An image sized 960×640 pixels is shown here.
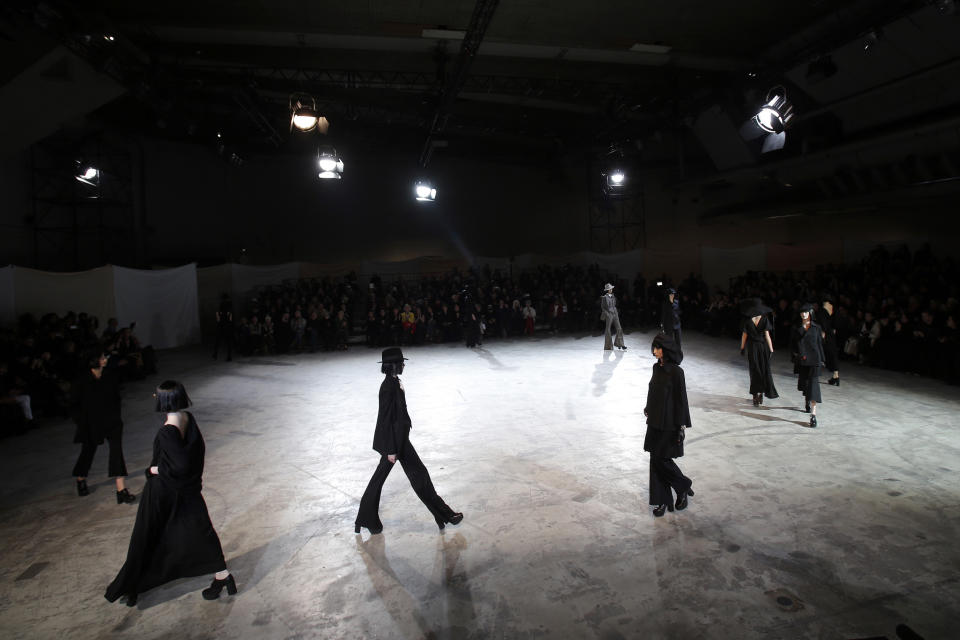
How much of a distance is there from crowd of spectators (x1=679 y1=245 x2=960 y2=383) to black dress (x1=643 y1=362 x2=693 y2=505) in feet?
15.1

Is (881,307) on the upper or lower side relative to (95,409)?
upper

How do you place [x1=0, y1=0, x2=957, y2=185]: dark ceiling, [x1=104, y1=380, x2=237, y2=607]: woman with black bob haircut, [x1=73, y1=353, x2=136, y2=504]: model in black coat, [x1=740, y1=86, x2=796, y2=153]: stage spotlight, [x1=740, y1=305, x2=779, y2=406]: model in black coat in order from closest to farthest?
[x1=104, y1=380, x2=237, y2=607]: woman with black bob haircut
[x1=73, y1=353, x2=136, y2=504]: model in black coat
[x1=740, y1=305, x2=779, y2=406]: model in black coat
[x1=0, y1=0, x2=957, y2=185]: dark ceiling
[x1=740, y1=86, x2=796, y2=153]: stage spotlight

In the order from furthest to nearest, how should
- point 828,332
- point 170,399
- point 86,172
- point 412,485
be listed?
point 86,172 < point 828,332 < point 412,485 < point 170,399

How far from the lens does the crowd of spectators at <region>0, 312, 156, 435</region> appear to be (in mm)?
7918

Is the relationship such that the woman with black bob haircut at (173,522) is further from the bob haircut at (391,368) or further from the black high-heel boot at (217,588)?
the bob haircut at (391,368)

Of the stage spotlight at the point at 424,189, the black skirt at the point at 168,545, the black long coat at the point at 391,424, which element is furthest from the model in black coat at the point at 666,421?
the stage spotlight at the point at 424,189

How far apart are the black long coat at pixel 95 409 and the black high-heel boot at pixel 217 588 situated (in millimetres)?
2430

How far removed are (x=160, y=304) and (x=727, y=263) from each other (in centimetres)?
1881

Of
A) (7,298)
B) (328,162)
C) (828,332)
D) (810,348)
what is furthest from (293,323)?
(828,332)

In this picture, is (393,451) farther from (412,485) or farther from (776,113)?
(776,113)

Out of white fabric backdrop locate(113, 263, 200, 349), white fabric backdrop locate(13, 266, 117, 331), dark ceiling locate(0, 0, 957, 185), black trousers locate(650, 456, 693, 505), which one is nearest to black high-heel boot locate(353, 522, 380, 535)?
black trousers locate(650, 456, 693, 505)

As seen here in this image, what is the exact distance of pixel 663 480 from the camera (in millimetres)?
4613

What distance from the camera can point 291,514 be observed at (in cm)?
490

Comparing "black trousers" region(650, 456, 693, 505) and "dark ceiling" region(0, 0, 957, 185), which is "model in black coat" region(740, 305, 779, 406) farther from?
"dark ceiling" region(0, 0, 957, 185)
